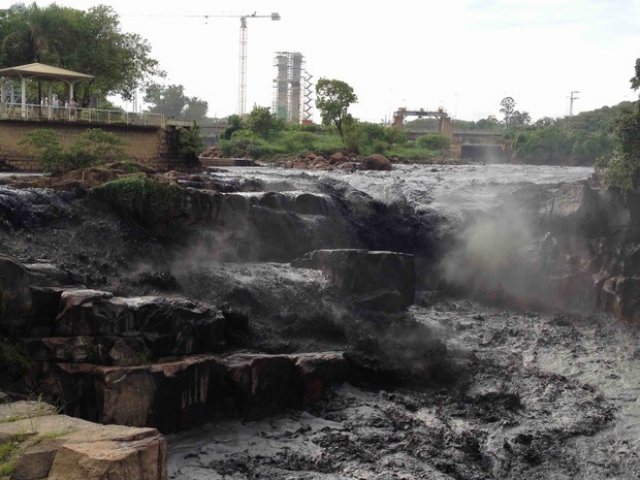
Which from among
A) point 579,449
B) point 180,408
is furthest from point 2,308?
point 579,449

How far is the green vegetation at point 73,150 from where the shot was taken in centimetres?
2595

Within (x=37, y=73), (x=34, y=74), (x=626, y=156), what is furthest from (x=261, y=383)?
(x=34, y=74)

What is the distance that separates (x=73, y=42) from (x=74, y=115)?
13.7 meters

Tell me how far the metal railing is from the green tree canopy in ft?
29.9

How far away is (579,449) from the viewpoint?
40.8 feet

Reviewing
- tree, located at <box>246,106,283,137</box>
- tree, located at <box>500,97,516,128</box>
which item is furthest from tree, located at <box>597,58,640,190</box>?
tree, located at <box>500,97,516,128</box>

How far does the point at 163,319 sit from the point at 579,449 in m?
7.46

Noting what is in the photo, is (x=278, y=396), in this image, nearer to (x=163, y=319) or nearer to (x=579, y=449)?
(x=163, y=319)

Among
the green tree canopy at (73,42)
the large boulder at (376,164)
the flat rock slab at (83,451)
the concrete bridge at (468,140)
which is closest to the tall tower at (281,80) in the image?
the concrete bridge at (468,140)

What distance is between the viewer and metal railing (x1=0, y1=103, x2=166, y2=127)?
98.9 ft

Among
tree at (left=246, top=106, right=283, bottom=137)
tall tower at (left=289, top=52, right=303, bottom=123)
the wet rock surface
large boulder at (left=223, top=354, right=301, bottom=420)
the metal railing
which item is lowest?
the wet rock surface

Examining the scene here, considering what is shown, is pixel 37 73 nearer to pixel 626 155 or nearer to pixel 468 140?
pixel 626 155

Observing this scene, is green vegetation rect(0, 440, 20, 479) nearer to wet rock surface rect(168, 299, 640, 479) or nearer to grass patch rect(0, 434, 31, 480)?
grass patch rect(0, 434, 31, 480)

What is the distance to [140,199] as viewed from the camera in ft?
63.7
